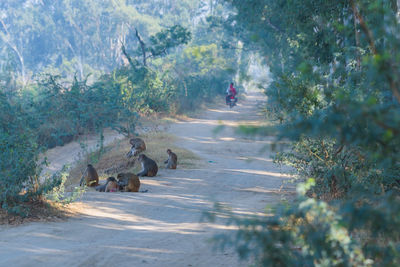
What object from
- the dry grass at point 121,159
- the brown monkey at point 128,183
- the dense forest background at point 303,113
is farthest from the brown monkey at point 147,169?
the dense forest background at point 303,113

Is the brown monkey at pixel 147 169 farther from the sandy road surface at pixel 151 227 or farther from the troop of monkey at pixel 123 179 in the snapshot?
the sandy road surface at pixel 151 227

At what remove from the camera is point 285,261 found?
288 cm

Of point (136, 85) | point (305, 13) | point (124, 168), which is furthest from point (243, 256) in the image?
point (136, 85)

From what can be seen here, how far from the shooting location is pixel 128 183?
9578mm

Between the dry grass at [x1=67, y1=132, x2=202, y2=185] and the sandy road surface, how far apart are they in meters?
1.09

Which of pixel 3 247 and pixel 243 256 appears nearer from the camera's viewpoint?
pixel 243 256

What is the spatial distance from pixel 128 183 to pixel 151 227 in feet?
9.41

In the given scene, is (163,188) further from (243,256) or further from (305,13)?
(243,256)

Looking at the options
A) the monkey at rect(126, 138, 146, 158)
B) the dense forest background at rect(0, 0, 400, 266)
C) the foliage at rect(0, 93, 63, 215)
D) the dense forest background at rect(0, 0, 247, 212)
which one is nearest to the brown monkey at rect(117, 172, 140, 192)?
the dense forest background at rect(0, 0, 400, 266)

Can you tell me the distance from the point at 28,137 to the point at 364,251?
19.9 feet

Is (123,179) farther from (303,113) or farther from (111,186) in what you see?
(303,113)

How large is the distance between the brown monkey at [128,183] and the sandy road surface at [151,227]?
292mm

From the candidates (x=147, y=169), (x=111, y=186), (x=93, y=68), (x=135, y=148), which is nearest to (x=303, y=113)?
(x=111, y=186)

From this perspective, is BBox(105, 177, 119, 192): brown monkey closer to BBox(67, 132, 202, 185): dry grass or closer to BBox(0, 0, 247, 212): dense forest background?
BBox(0, 0, 247, 212): dense forest background
